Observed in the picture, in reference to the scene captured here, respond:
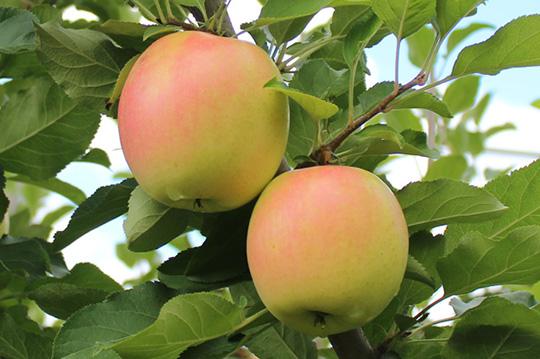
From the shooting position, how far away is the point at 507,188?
0.89m

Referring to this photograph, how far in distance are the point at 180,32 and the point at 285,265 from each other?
0.23m

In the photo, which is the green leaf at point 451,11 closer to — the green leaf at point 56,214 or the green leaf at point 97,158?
the green leaf at point 97,158

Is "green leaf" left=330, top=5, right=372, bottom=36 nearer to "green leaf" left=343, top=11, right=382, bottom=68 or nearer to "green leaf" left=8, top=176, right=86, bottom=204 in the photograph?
"green leaf" left=343, top=11, right=382, bottom=68

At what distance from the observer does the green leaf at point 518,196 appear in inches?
34.5

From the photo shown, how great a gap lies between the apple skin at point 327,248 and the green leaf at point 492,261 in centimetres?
13

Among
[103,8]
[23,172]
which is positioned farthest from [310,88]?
[103,8]

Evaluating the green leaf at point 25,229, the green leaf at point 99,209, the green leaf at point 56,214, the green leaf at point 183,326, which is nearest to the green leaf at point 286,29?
the green leaf at point 99,209

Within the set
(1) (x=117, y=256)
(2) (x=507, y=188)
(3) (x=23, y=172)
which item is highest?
(2) (x=507, y=188)

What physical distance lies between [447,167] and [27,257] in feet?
2.61

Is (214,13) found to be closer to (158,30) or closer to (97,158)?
(158,30)

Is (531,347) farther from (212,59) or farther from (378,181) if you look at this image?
(212,59)

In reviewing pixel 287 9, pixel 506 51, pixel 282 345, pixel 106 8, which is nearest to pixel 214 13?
pixel 287 9

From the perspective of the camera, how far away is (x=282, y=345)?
959 millimetres

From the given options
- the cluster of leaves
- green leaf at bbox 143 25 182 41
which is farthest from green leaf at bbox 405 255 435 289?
green leaf at bbox 143 25 182 41
